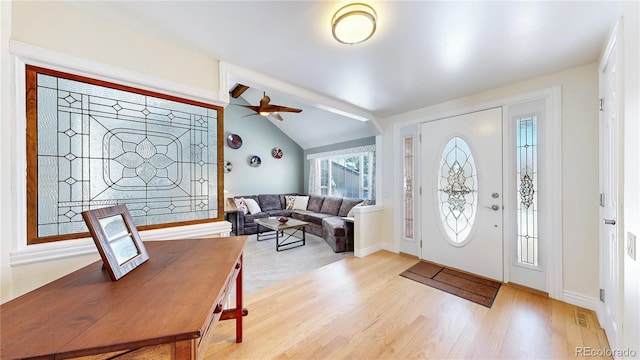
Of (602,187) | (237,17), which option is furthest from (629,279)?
(237,17)

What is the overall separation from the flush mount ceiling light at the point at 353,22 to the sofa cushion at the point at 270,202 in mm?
5050

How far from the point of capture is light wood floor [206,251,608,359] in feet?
5.16

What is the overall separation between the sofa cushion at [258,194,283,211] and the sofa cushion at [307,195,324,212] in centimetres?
86

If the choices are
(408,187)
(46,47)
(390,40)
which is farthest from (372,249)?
(46,47)

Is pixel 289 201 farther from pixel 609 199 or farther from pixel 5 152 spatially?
pixel 609 199

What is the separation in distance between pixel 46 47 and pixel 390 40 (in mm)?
2134

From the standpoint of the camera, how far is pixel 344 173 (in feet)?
20.0

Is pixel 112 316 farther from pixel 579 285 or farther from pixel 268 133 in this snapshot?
pixel 268 133

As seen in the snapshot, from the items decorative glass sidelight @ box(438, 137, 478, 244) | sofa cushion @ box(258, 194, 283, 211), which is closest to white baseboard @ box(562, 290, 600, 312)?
decorative glass sidelight @ box(438, 137, 478, 244)

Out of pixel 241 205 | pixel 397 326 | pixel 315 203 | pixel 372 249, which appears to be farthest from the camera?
pixel 315 203

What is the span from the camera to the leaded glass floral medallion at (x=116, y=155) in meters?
1.33

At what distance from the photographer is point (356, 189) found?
5.74 m

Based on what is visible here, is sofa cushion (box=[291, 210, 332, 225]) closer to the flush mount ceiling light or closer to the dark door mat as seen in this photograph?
the dark door mat

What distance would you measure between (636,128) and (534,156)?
1.51 metres
